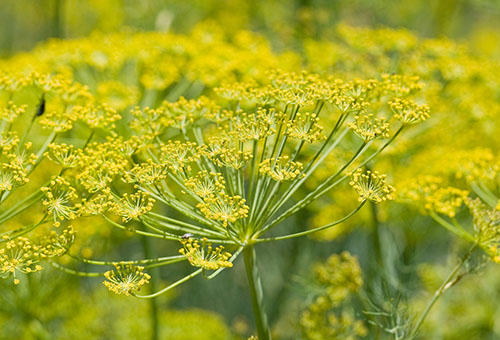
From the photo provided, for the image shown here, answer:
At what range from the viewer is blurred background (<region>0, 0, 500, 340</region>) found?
3170 millimetres

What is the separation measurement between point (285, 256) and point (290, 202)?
61 centimetres

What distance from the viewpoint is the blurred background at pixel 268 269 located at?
3.17 m

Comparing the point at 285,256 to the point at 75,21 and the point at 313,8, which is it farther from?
the point at 75,21

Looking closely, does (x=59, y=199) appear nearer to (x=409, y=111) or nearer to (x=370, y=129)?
(x=370, y=129)

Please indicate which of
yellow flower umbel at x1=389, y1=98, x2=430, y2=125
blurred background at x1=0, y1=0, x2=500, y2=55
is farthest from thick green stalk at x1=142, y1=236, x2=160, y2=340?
blurred background at x1=0, y1=0, x2=500, y2=55

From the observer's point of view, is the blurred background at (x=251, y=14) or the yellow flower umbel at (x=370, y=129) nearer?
the yellow flower umbel at (x=370, y=129)

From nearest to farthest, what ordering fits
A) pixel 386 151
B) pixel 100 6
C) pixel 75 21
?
pixel 386 151 < pixel 100 6 < pixel 75 21

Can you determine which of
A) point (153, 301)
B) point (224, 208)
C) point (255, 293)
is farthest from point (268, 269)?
point (224, 208)

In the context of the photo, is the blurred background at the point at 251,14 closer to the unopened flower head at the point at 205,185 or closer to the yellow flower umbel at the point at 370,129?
the yellow flower umbel at the point at 370,129

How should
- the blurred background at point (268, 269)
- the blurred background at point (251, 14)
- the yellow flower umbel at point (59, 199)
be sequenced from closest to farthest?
the yellow flower umbel at point (59, 199)
the blurred background at point (268, 269)
the blurred background at point (251, 14)

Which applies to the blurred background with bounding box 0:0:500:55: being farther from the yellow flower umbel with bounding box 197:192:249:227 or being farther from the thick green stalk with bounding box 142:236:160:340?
the yellow flower umbel with bounding box 197:192:249:227

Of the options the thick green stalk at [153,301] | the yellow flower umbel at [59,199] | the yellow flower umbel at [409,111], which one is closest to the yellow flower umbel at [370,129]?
the yellow flower umbel at [409,111]

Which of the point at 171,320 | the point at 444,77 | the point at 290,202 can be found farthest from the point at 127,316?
the point at 444,77

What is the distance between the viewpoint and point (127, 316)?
3.57m
